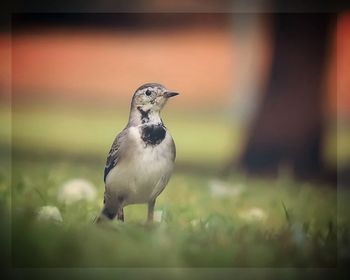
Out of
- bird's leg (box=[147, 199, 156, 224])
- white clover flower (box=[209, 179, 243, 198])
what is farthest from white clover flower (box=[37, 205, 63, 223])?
white clover flower (box=[209, 179, 243, 198])

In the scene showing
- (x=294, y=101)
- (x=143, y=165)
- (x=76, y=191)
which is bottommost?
(x=76, y=191)

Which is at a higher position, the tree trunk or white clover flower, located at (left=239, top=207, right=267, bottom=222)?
the tree trunk

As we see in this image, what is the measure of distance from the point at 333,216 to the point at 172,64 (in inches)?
36.7

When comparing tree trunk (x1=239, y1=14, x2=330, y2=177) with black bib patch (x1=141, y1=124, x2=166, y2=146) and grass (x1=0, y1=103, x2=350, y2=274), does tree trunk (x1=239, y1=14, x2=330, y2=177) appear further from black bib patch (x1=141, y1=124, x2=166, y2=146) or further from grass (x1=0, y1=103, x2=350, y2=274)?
black bib patch (x1=141, y1=124, x2=166, y2=146)

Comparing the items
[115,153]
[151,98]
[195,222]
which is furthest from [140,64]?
[195,222]

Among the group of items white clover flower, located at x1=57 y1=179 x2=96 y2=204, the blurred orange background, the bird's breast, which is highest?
the blurred orange background

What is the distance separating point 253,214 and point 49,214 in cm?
85

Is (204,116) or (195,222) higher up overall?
(204,116)

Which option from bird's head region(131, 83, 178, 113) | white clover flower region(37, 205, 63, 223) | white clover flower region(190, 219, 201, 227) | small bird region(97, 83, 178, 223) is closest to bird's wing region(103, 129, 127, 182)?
small bird region(97, 83, 178, 223)

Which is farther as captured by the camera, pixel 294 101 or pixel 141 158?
pixel 294 101

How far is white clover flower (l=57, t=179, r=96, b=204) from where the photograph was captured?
10.7 ft

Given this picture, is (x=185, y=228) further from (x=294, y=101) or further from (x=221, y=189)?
(x=294, y=101)

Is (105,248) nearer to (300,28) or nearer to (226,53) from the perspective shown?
(226,53)

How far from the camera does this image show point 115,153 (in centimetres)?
326
